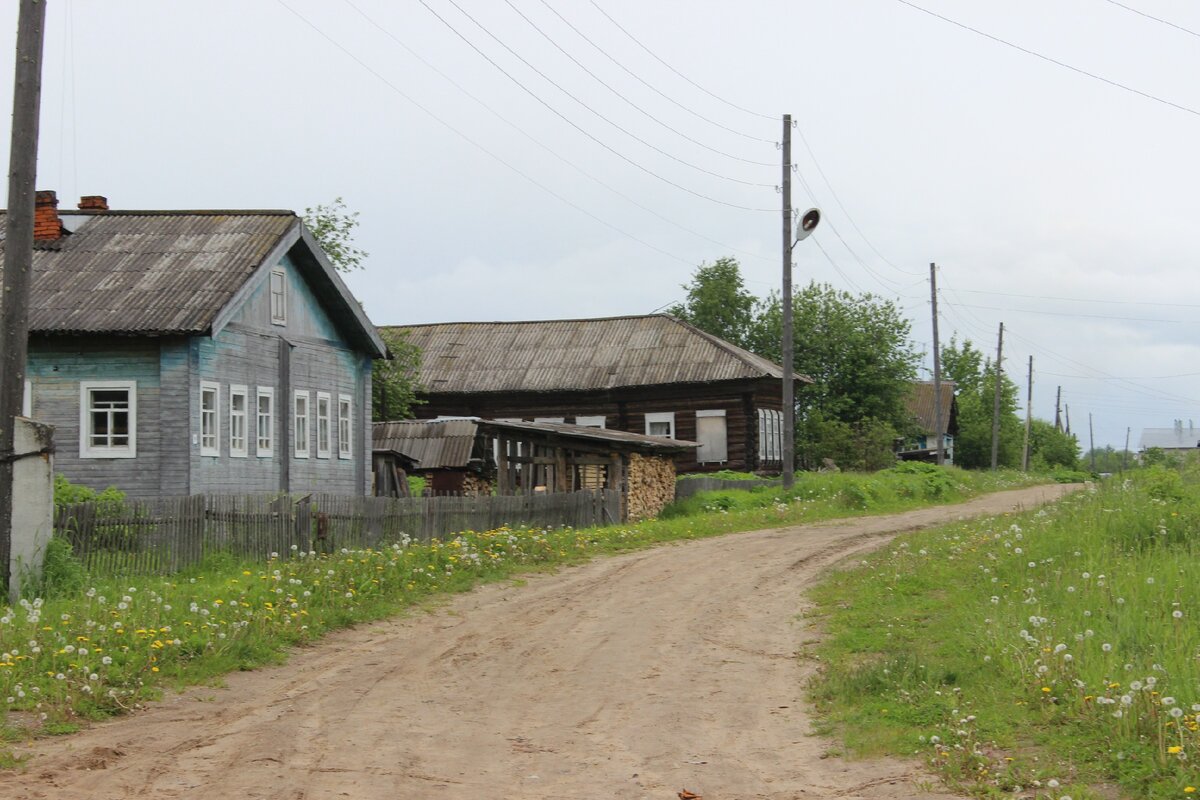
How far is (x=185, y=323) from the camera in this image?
2300 centimetres

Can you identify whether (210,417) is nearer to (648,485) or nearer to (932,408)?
(648,485)

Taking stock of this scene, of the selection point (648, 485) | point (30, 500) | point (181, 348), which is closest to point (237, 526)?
point (30, 500)

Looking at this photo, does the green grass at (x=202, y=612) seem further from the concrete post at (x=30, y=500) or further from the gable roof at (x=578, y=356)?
the gable roof at (x=578, y=356)

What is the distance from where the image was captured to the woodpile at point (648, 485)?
31859 millimetres

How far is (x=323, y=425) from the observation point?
95.8 ft

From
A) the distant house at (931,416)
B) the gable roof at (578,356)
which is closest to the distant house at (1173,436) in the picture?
the distant house at (931,416)

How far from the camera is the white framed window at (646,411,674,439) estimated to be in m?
45.1

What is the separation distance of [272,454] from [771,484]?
52.6 feet

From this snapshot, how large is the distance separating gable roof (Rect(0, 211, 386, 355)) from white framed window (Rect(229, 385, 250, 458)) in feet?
7.58

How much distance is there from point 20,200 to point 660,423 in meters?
33.5

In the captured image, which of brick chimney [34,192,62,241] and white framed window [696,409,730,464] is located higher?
brick chimney [34,192,62,241]

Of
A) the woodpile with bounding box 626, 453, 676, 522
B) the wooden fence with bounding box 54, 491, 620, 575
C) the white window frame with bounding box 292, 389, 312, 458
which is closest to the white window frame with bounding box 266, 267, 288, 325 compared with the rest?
the white window frame with bounding box 292, 389, 312, 458

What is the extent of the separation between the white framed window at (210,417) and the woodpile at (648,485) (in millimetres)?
10318

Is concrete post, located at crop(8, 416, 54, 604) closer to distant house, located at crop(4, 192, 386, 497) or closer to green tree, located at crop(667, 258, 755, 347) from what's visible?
distant house, located at crop(4, 192, 386, 497)
